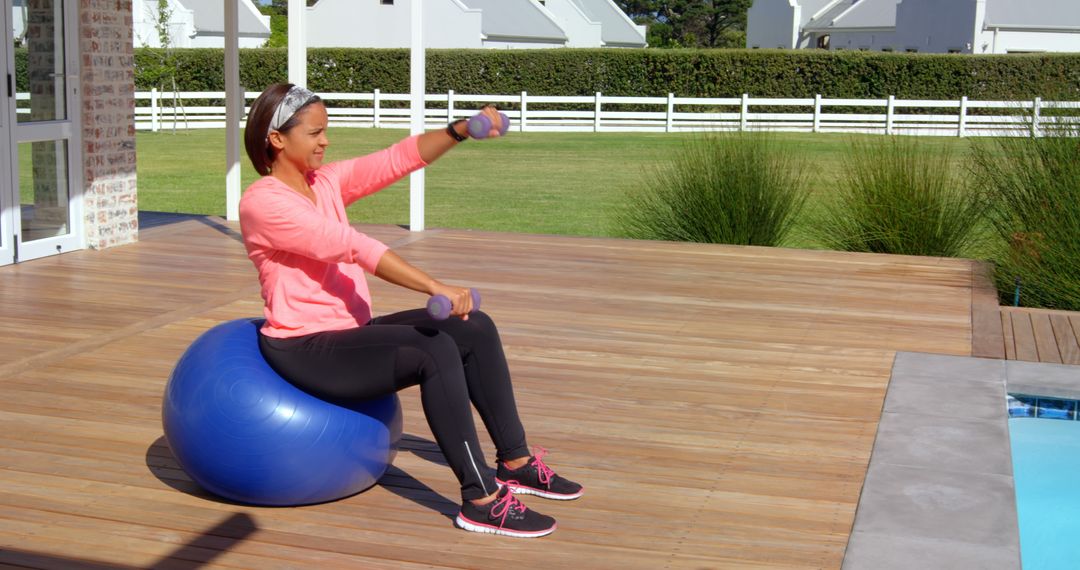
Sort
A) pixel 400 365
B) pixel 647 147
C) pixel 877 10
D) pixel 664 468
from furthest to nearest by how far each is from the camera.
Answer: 1. pixel 877 10
2. pixel 647 147
3. pixel 664 468
4. pixel 400 365

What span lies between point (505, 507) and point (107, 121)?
593cm

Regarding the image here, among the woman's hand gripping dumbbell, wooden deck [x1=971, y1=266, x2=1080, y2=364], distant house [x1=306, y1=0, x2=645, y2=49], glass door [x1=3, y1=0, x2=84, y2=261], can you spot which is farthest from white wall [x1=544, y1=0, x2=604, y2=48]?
the woman's hand gripping dumbbell

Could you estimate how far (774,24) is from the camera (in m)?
52.0

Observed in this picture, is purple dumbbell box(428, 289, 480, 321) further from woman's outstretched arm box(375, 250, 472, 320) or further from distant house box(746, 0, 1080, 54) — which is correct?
distant house box(746, 0, 1080, 54)

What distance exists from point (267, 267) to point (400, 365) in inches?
19.8

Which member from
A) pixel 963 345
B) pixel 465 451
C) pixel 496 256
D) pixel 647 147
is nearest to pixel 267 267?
pixel 465 451

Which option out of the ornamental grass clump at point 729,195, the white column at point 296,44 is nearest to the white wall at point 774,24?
the ornamental grass clump at point 729,195

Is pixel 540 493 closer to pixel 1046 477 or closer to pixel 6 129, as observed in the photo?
pixel 1046 477

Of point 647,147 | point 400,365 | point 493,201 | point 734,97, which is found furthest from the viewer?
point 734,97

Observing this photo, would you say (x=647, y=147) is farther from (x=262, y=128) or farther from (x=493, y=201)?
(x=262, y=128)

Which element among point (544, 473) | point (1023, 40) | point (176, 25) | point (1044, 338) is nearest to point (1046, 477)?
point (1044, 338)

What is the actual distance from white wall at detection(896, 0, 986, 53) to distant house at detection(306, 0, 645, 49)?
11349 mm

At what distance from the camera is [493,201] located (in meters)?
15.2

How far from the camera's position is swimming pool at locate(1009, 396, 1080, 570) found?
4105 mm
